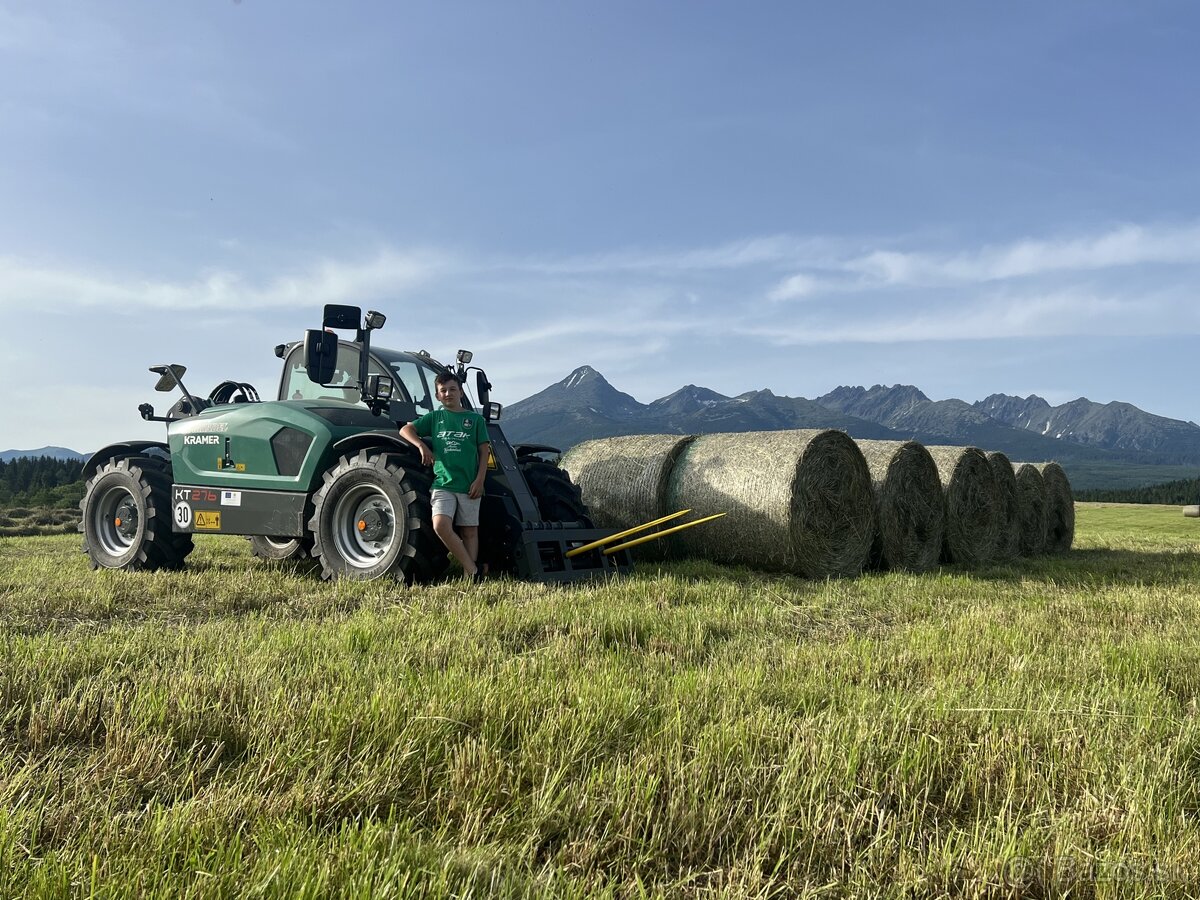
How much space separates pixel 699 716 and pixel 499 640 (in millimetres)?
1569

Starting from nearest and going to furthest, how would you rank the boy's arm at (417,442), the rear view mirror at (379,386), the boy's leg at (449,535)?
the boy's leg at (449,535), the boy's arm at (417,442), the rear view mirror at (379,386)

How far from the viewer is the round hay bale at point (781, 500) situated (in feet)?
28.1

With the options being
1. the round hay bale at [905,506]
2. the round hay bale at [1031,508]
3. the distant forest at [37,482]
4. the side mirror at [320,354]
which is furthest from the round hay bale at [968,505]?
the distant forest at [37,482]

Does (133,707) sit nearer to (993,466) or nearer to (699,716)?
(699,716)

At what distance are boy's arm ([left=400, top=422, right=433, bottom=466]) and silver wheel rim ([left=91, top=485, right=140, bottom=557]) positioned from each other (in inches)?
148

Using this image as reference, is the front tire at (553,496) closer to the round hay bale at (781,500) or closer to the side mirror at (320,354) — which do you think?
the round hay bale at (781,500)

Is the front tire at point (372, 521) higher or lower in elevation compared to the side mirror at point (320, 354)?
lower

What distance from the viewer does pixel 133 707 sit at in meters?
2.76

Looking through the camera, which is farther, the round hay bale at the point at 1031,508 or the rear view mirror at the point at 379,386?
the round hay bale at the point at 1031,508

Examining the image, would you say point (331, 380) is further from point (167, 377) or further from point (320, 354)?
point (167, 377)

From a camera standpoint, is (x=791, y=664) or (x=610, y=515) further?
(x=610, y=515)

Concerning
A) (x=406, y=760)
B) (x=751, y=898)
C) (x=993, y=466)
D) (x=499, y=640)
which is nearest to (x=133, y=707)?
(x=406, y=760)

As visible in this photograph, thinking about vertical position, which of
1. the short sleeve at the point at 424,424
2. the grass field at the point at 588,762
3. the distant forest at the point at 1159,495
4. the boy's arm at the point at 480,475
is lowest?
the distant forest at the point at 1159,495

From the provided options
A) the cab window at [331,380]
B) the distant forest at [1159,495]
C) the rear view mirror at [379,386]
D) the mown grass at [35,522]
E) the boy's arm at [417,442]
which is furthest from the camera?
the distant forest at [1159,495]
